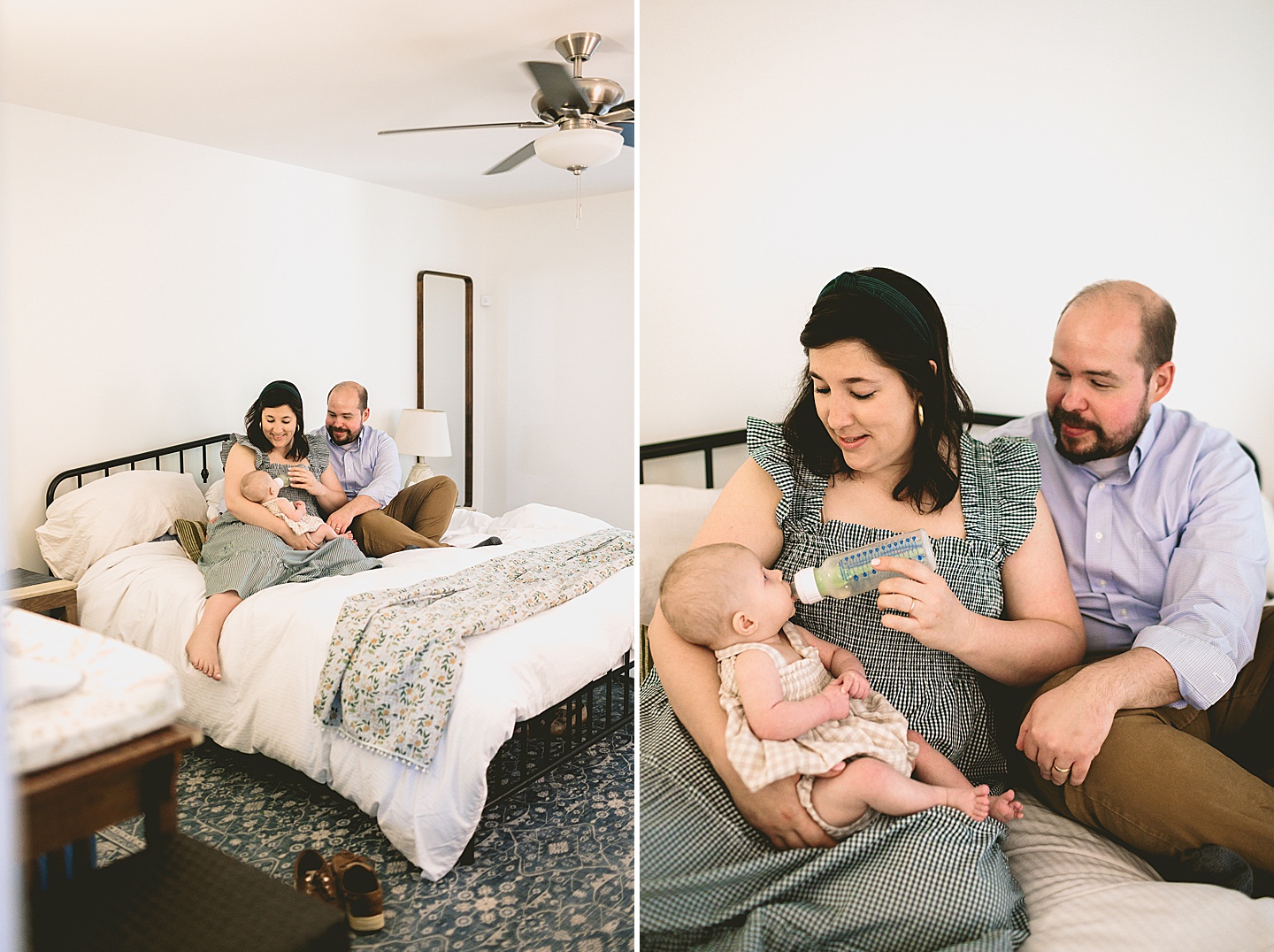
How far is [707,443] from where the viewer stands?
112cm

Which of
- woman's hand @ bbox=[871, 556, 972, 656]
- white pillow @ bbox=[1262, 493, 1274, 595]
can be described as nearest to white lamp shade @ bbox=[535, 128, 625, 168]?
woman's hand @ bbox=[871, 556, 972, 656]

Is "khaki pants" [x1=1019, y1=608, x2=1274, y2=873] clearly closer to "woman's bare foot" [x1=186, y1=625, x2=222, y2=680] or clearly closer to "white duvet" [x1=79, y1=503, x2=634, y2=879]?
"white duvet" [x1=79, y1=503, x2=634, y2=879]

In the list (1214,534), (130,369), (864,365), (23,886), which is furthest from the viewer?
(1214,534)

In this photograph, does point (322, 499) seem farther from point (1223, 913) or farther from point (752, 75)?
point (1223, 913)

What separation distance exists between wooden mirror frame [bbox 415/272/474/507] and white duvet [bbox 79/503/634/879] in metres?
0.06

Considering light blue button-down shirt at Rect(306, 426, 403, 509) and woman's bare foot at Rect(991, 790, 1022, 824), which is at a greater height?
light blue button-down shirt at Rect(306, 426, 403, 509)

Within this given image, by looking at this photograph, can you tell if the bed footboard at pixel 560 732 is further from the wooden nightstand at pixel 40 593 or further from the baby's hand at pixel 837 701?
the wooden nightstand at pixel 40 593

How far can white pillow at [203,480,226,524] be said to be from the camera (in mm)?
850

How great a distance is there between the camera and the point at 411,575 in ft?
3.34

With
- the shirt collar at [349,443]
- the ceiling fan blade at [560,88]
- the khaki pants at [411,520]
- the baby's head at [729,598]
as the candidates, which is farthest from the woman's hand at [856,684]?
the ceiling fan blade at [560,88]

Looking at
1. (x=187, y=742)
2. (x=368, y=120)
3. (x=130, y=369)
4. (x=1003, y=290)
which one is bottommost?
(x=187, y=742)

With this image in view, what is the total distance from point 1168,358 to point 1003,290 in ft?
0.85

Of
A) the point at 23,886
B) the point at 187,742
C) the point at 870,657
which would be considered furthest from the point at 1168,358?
the point at 23,886

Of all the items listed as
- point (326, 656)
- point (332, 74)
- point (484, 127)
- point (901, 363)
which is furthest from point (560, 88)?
point (326, 656)
